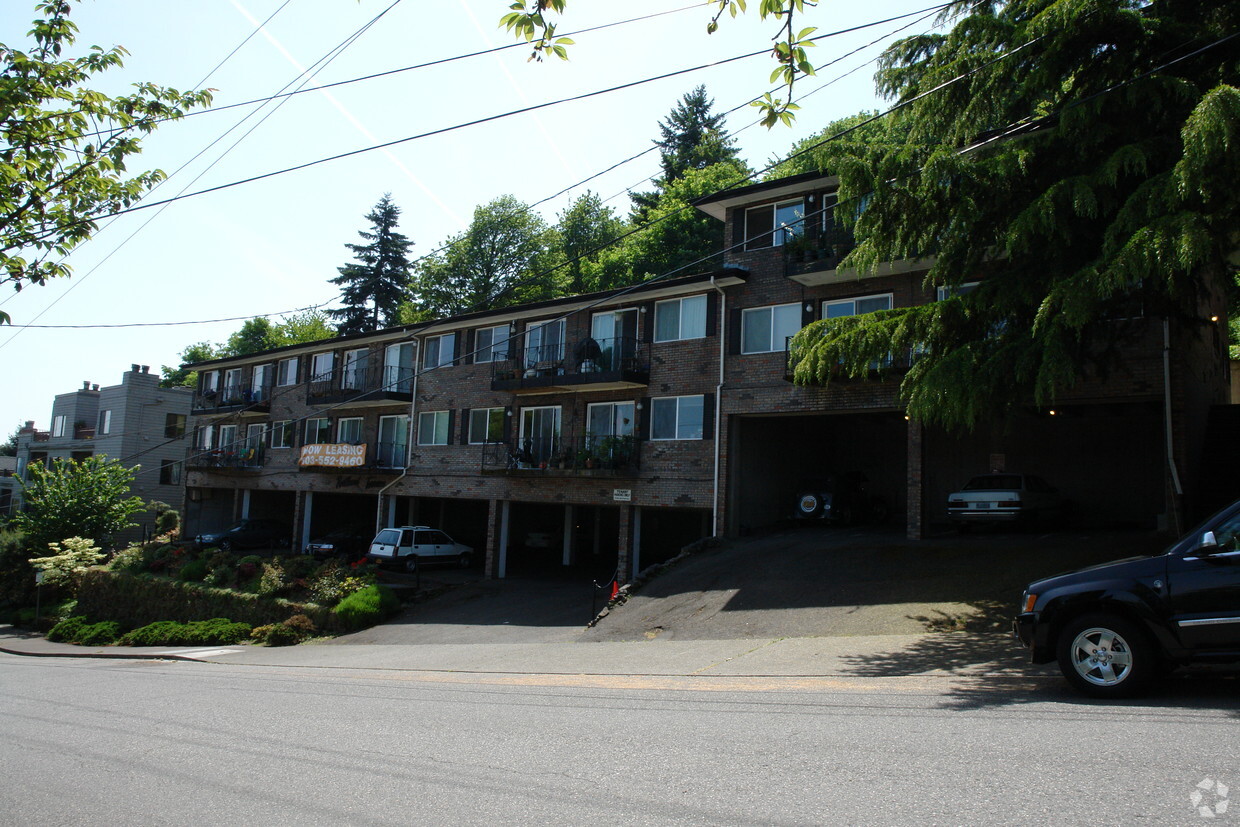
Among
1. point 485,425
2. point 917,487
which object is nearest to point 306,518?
point 485,425

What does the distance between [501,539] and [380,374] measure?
987 centimetres

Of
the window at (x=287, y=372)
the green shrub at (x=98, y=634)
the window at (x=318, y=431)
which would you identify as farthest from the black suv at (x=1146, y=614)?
the window at (x=287, y=372)

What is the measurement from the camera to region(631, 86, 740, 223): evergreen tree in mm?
53438

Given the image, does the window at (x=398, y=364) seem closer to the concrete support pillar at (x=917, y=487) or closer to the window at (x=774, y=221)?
the window at (x=774, y=221)

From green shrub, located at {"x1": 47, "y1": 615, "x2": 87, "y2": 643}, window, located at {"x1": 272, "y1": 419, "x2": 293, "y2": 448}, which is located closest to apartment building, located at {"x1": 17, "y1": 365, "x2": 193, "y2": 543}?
window, located at {"x1": 272, "y1": 419, "x2": 293, "y2": 448}

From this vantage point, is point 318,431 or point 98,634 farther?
point 318,431

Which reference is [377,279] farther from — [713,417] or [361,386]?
[713,417]

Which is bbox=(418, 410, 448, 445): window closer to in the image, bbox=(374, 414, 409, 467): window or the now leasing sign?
bbox=(374, 414, 409, 467): window

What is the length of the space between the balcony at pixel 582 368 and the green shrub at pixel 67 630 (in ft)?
52.2

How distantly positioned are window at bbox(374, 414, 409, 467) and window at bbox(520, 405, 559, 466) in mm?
6205

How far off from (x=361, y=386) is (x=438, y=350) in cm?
452

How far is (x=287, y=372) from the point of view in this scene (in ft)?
127

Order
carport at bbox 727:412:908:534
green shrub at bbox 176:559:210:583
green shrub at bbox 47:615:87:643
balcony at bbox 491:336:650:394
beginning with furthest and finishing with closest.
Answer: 1. green shrub at bbox 176:559:210:583
2. green shrub at bbox 47:615:87:643
3. balcony at bbox 491:336:650:394
4. carport at bbox 727:412:908:534

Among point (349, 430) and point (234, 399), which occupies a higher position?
point (234, 399)
